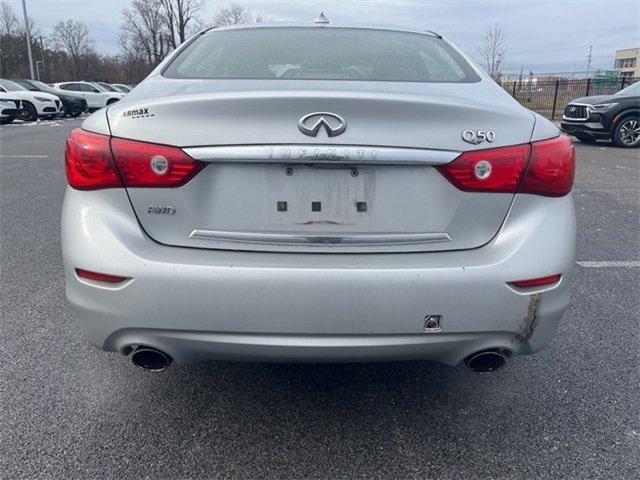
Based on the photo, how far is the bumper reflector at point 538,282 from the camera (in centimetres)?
182

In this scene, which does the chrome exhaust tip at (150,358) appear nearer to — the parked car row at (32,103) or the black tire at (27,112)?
the parked car row at (32,103)

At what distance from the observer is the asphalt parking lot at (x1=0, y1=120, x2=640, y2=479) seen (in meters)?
2.03

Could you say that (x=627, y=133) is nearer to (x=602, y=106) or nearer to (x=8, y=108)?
(x=602, y=106)

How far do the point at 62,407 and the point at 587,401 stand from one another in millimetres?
2292

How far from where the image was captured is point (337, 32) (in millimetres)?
2842

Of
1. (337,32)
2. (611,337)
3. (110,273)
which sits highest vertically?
(337,32)

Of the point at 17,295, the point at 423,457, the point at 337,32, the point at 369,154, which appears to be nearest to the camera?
the point at 369,154

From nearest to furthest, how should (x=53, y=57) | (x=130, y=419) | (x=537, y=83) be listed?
(x=130, y=419) → (x=537, y=83) → (x=53, y=57)

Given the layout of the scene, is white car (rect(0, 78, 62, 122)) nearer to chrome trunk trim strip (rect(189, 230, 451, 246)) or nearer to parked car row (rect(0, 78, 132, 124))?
parked car row (rect(0, 78, 132, 124))

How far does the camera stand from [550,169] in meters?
1.87

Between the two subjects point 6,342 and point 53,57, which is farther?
point 53,57

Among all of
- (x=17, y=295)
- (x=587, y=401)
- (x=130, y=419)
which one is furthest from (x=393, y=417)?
(x=17, y=295)

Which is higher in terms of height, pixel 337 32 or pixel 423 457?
pixel 337 32

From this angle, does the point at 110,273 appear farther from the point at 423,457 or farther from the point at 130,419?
the point at 423,457
